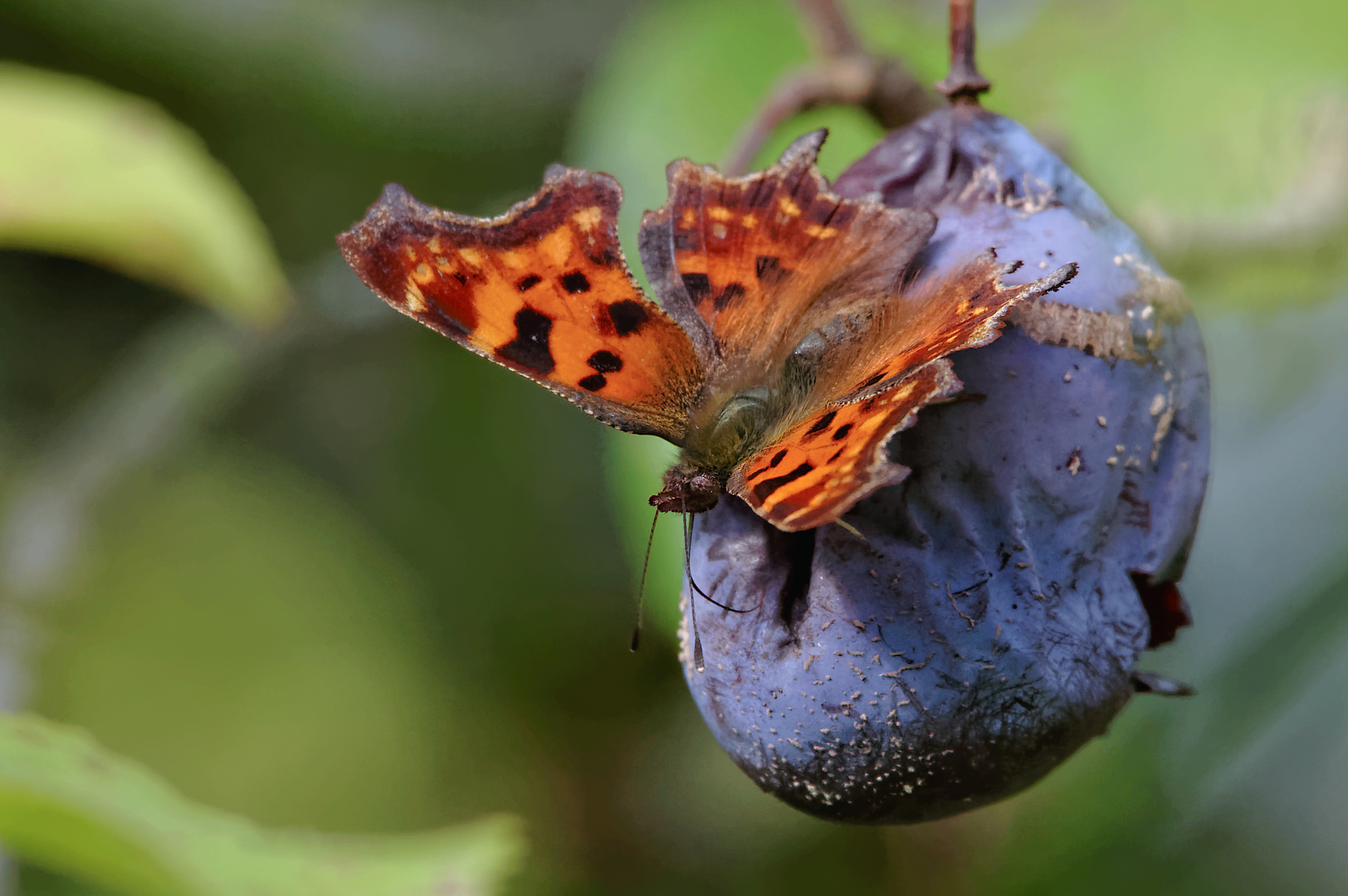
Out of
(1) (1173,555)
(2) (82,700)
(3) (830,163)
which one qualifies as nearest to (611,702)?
(2) (82,700)

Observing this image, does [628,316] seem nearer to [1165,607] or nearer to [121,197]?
[1165,607]

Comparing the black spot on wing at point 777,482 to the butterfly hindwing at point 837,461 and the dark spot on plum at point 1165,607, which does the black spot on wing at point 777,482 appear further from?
the dark spot on plum at point 1165,607

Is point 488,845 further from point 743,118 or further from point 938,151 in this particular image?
point 743,118

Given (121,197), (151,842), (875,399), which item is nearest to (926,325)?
(875,399)

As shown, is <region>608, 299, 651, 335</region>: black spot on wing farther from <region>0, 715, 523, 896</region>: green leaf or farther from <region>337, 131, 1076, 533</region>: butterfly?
<region>0, 715, 523, 896</region>: green leaf

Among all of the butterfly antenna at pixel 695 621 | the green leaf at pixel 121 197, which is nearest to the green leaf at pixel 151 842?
the butterfly antenna at pixel 695 621

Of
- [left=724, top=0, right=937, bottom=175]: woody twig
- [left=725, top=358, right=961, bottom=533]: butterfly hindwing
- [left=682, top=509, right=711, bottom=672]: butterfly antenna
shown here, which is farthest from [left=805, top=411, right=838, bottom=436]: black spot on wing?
[left=724, top=0, right=937, bottom=175]: woody twig

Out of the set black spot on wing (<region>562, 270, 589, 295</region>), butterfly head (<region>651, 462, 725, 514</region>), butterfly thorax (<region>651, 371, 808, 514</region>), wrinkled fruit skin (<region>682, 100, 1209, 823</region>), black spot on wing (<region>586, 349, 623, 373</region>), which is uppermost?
black spot on wing (<region>562, 270, 589, 295</region>)
